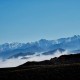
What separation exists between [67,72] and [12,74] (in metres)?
13.6

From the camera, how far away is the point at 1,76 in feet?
225

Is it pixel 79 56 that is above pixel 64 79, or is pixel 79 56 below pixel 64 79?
above

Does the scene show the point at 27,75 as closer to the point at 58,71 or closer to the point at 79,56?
the point at 58,71

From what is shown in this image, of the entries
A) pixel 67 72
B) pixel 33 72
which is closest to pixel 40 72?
pixel 33 72

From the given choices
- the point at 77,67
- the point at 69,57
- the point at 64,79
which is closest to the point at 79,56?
the point at 69,57

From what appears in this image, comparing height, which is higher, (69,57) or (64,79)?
(69,57)

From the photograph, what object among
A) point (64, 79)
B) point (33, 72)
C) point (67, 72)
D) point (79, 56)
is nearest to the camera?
point (64, 79)

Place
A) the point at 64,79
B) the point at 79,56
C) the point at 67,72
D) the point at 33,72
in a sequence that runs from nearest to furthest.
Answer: the point at 64,79 → the point at 67,72 → the point at 33,72 → the point at 79,56

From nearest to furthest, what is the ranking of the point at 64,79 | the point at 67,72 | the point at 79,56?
the point at 64,79, the point at 67,72, the point at 79,56

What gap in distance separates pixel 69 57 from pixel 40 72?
→ 7010 cm

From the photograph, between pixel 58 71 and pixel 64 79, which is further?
pixel 58 71

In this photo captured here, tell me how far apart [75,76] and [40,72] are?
9.99 m

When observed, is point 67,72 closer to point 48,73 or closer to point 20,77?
point 48,73

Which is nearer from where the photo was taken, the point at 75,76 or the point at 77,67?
the point at 75,76
